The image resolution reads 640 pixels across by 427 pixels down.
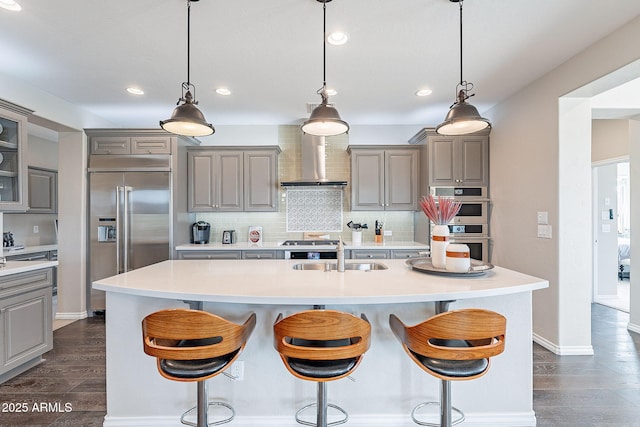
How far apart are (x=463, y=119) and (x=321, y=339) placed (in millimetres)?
1624

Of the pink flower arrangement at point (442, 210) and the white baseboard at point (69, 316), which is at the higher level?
the pink flower arrangement at point (442, 210)

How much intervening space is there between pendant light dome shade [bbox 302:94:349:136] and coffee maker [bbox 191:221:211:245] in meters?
2.80

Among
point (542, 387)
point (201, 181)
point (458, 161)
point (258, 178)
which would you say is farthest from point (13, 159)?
point (542, 387)

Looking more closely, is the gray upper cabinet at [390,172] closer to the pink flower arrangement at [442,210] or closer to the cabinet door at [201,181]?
the cabinet door at [201,181]

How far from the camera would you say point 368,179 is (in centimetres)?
441

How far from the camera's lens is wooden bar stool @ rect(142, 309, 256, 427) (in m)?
1.45

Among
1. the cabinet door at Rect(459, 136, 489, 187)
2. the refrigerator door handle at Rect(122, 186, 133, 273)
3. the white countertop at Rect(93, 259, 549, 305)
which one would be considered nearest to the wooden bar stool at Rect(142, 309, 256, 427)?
the white countertop at Rect(93, 259, 549, 305)

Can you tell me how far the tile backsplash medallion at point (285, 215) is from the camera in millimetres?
4695

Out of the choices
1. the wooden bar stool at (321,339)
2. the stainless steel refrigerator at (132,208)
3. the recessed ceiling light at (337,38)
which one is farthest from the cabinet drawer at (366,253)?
the wooden bar stool at (321,339)

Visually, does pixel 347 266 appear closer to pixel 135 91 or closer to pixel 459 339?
pixel 459 339

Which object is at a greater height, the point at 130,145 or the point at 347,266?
the point at 130,145

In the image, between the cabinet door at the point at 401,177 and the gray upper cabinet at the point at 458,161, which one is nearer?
the gray upper cabinet at the point at 458,161

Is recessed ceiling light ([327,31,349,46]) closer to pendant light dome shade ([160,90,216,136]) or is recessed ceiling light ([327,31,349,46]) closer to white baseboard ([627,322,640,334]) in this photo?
pendant light dome shade ([160,90,216,136])

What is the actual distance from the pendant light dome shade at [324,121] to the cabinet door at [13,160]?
274 cm
